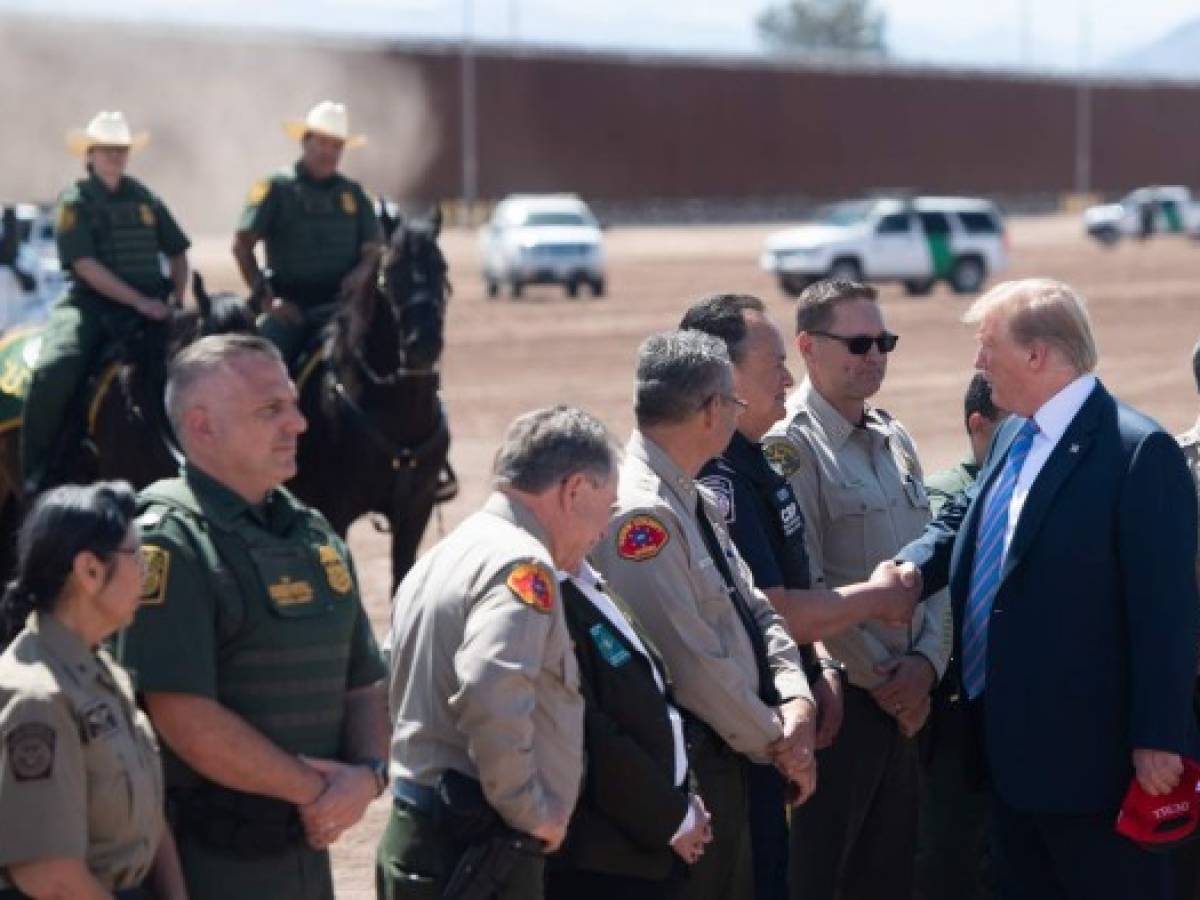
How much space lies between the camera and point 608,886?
5094mm

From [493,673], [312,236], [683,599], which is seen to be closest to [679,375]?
[683,599]

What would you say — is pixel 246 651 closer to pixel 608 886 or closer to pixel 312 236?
pixel 608 886

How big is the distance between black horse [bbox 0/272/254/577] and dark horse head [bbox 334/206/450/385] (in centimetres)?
79

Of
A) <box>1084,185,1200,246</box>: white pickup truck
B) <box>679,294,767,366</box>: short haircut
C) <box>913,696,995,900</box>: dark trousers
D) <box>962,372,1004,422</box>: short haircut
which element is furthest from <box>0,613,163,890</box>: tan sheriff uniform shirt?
<box>1084,185,1200,246</box>: white pickup truck

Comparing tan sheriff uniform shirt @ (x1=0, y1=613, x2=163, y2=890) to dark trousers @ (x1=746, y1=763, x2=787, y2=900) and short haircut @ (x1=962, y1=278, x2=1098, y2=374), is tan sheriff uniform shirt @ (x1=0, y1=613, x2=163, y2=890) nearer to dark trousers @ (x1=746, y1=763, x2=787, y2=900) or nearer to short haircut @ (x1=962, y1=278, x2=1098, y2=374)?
dark trousers @ (x1=746, y1=763, x2=787, y2=900)

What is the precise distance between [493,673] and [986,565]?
1.63m

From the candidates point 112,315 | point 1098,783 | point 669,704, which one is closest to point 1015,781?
point 1098,783

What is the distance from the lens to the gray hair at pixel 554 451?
478 centimetres

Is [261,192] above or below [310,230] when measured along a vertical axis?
above

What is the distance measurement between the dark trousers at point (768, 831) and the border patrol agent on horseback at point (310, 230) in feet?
20.6

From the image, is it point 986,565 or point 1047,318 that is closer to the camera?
point 1047,318

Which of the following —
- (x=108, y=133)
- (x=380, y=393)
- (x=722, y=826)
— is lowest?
Result: (x=722, y=826)

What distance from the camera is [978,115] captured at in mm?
82125

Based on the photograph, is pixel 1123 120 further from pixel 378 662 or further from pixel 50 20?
pixel 378 662
